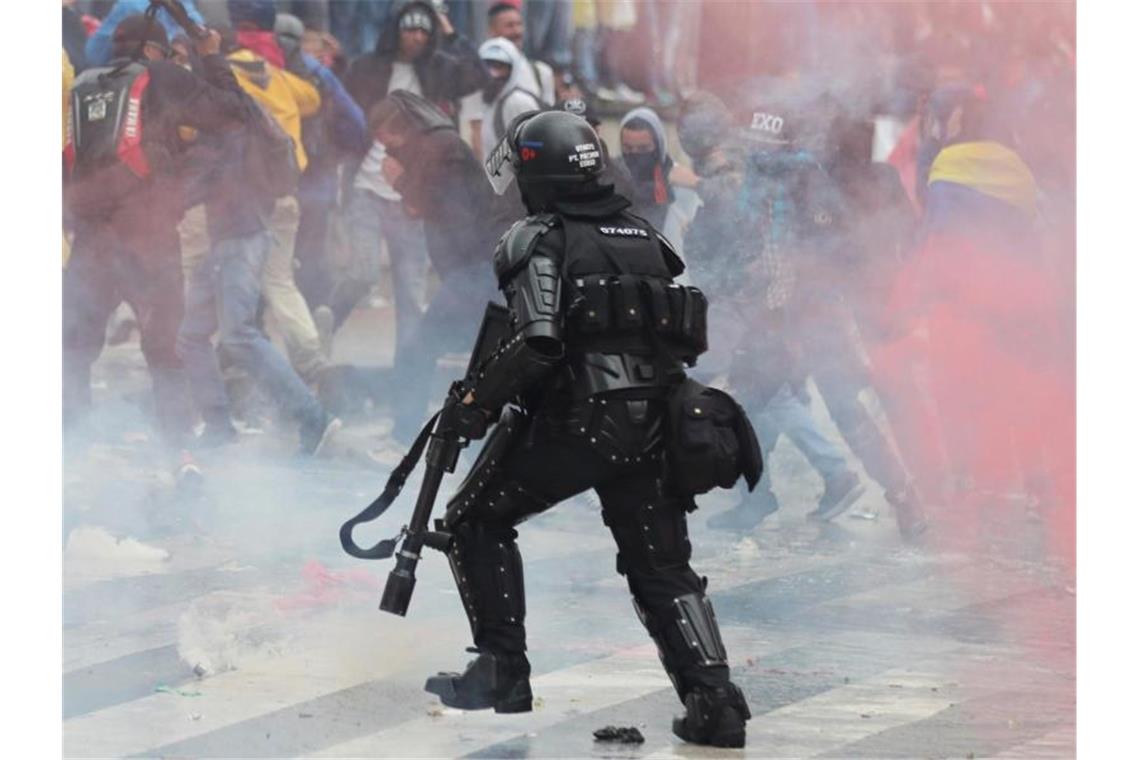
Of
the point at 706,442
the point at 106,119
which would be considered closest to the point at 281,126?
the point at 106,119

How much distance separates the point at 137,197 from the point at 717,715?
5531 mm

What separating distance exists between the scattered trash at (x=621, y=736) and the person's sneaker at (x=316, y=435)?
4.63 m

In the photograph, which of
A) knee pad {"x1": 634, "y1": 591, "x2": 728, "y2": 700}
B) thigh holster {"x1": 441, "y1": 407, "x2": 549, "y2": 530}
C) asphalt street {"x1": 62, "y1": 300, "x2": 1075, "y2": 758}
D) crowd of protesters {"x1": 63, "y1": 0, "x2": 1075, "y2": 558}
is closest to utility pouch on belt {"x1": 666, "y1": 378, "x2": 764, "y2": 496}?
knee pad {"x1": 634, "y1": 591, "x2": 728, "y2": 700}

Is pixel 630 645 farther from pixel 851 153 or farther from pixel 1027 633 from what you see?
pixel 851 153

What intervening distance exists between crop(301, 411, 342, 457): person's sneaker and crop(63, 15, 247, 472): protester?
1.86ft

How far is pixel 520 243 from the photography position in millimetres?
6949

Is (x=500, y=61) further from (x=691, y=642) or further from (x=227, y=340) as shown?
(x=691, y=642)

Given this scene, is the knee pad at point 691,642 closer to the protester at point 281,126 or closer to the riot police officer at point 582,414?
the riot police officer at point 582,414

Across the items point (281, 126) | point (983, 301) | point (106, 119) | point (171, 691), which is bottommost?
point (171, 691)

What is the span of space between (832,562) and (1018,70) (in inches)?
117

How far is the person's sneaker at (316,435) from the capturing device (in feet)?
38.0

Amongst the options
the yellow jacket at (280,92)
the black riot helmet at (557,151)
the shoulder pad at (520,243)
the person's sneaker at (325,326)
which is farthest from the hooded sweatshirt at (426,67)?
the shoulder pad at (520,243)

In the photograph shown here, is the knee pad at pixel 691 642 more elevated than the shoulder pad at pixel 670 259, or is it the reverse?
the shoulder pad at pixel 670 259

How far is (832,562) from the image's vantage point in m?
10.3
